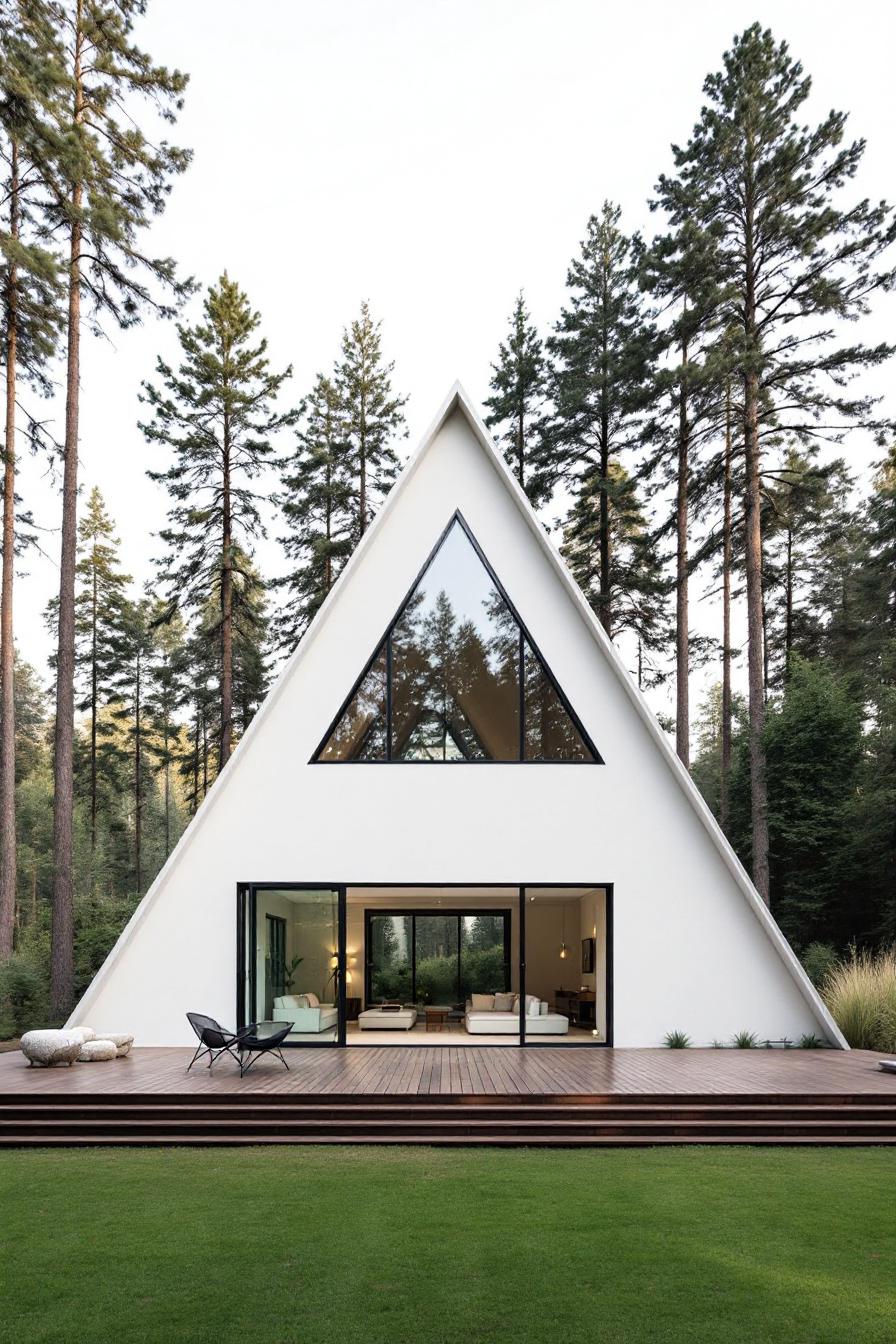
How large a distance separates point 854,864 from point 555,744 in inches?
335

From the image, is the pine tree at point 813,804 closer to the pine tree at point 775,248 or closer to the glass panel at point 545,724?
the pine tree at point 775,248

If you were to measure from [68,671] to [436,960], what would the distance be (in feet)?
23.1

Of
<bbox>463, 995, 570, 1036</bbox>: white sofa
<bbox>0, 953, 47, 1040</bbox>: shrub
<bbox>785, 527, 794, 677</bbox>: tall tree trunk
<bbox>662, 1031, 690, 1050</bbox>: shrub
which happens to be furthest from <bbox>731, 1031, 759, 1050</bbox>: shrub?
<bbox>785, 527, 794, 677</bbox>: tall tree trunk

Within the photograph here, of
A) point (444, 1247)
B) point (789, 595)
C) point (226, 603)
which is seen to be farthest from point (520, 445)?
point (444, 1247)

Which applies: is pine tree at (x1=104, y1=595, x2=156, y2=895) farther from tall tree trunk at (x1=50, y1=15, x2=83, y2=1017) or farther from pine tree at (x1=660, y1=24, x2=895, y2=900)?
pine tree at (x1=660, y1=24, x2=895, y2=900)

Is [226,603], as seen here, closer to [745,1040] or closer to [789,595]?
[745,1040]

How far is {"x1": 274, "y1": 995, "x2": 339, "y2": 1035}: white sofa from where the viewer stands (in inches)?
438

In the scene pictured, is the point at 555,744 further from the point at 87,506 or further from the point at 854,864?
the point at 87,506

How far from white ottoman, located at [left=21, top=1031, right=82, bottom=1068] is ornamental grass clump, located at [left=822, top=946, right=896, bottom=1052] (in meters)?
9.24

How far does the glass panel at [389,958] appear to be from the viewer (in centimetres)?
1358

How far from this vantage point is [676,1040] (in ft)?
35.6

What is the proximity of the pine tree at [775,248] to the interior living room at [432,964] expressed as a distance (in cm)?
371

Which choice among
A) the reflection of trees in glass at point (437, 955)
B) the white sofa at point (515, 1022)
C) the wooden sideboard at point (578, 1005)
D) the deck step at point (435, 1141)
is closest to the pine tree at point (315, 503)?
the reflection of trees in glass at point (437, 955)

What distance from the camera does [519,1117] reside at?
780 cm
